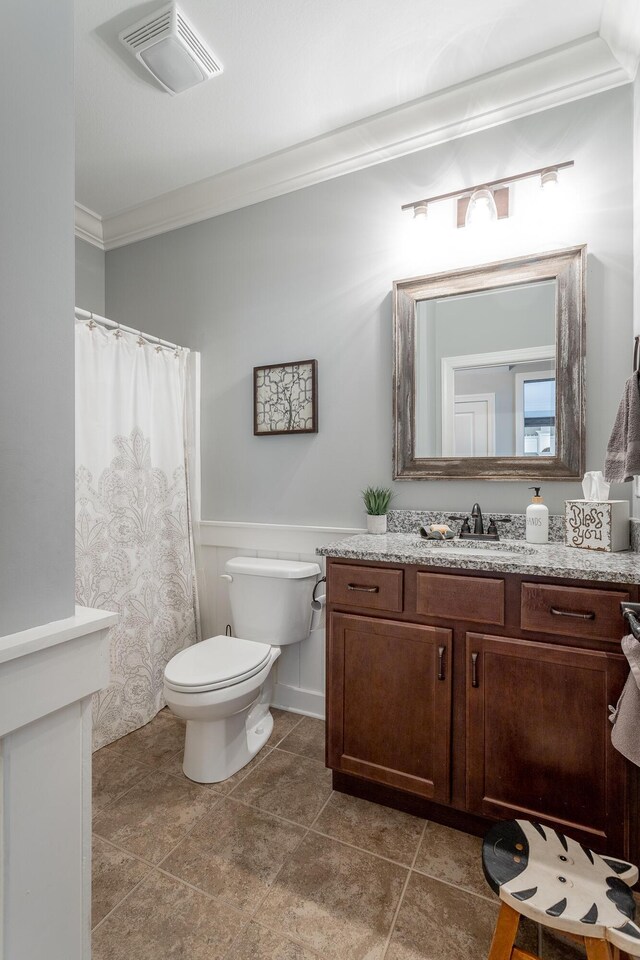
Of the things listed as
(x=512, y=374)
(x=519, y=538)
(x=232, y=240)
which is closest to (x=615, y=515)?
(x=519, y=538)

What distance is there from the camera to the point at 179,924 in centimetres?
124

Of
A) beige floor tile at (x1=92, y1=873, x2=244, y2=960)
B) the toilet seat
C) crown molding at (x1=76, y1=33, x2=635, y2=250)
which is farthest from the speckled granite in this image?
crown molding at (x1=76, y1=33, x2=635, y2=250)

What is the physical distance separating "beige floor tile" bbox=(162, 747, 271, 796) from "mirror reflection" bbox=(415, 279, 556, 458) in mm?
1469

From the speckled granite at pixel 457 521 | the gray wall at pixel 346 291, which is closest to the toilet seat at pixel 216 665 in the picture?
the gray wall at pixel 346 291

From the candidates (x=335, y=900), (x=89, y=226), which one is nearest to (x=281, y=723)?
(x=335, y=900)

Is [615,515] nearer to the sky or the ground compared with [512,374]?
nearer to the ground

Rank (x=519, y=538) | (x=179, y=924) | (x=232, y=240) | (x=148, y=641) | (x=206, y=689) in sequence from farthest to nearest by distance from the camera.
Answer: (x=232, y=240) → (x=148, y=641) → (x=519, y=538) → (x=206, y=689) → (x=179, y=924)

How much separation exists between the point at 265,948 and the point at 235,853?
1.05ft

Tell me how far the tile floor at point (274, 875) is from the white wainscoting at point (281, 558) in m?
0.46

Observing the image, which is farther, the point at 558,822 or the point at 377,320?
the point at 377,320

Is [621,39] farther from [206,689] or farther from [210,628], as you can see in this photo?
[210,628]

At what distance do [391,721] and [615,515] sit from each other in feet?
3.42

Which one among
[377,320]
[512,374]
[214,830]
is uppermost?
[377,320]

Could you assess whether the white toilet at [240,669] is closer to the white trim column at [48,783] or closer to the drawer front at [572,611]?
the white trim column at [48,783]
